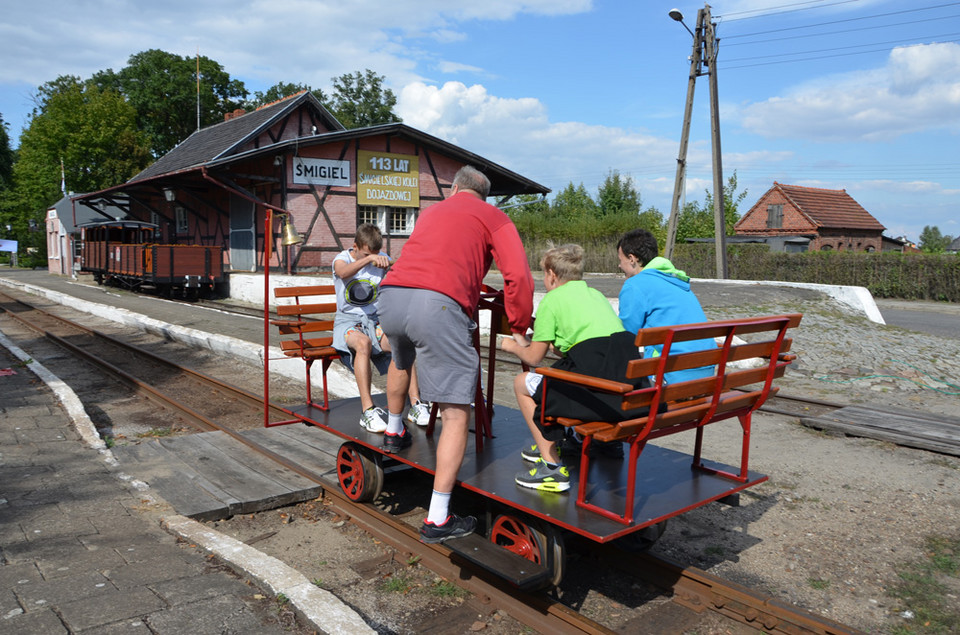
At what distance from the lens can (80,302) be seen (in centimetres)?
1912

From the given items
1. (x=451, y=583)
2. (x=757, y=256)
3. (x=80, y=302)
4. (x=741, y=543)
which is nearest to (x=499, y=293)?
(x=451, y=583)

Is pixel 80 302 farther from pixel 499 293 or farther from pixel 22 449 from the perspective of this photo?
pixel 499 293

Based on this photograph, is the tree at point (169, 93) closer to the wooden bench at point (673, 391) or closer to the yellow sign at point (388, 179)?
the yellow sign at point (388, 179)

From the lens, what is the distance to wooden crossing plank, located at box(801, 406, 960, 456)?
19.9ft

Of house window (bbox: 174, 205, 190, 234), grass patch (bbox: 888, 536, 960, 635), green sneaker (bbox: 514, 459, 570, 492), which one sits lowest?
grass patch (bbox: 888, 536, 960, 635)

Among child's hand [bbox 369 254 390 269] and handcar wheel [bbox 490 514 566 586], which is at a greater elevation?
child's hand [bbox 369 254 390 269]

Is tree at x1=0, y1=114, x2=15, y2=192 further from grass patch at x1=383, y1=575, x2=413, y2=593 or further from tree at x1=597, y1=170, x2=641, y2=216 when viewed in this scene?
grass patch at x1=383, y1=575, x2=413, y2=593

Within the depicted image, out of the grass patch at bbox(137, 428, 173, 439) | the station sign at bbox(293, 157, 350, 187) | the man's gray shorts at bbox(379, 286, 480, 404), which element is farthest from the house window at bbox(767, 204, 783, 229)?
the man's gray shorts at bbox(379, 286, 480, 404)

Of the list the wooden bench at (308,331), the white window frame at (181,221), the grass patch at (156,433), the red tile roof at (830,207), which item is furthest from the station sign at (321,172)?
the red tile roof at (830,207)

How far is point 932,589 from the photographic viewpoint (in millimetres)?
3496

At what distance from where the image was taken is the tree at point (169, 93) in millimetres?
55719

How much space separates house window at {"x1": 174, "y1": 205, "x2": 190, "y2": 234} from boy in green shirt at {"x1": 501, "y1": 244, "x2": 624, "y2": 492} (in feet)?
99.2

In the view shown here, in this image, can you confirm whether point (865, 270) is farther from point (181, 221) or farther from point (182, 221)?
point (181, 221)

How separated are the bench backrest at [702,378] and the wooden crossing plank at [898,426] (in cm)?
324
